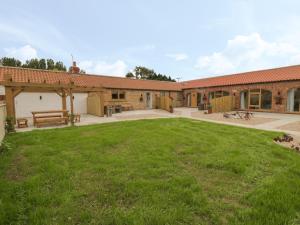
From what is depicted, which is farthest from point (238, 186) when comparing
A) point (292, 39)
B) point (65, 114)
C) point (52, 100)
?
point (292, 39)

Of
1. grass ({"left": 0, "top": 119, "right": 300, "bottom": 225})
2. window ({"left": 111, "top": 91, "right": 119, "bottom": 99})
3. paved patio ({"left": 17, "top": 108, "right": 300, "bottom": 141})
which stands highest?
window ({"left": 111, "top": 91, "right": 119, "bottom": 99})

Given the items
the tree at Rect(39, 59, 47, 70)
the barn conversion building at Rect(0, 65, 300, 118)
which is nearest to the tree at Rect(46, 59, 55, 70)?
the tree at Rect(39, 59, 47, 70)

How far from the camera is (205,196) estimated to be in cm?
265

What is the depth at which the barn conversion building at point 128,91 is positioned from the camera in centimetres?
1231

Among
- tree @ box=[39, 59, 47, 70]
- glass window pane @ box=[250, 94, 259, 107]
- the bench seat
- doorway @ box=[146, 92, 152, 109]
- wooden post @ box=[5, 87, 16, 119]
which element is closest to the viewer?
wooden post @ box=[5, 87, 16, 119]

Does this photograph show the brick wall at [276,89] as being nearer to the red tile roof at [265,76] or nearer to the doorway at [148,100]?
the red tile roof at [265,76]

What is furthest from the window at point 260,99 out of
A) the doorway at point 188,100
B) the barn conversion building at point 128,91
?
the doorway at point 188,100

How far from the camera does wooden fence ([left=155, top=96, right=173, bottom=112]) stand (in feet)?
58.6

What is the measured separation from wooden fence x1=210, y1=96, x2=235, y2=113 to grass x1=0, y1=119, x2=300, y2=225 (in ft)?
38.3

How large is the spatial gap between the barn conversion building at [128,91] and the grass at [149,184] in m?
7.10

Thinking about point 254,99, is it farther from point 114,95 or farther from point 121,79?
point 121,79

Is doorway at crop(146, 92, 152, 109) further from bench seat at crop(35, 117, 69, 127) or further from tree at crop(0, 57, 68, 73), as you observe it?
tree at crop(0, 57, 68, 73)

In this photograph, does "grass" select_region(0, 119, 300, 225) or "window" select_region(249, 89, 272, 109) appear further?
"window" select_region(249, 89, 272, 109)

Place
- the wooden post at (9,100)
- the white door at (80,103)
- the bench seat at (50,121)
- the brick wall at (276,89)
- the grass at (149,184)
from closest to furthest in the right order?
the grass at (149,184) → the wooden post at (9,100) → the bench seat at (50,121) → the brick wall at (276,89) → the white door at (80,103)
